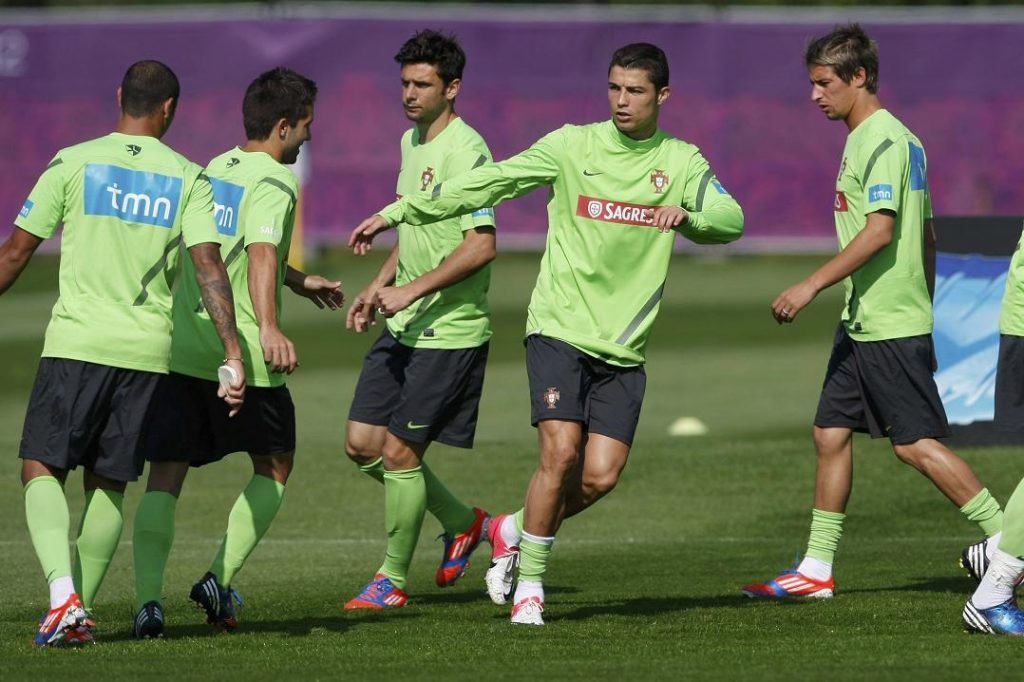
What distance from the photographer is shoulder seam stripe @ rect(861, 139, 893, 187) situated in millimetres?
7715

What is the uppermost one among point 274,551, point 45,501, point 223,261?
point 223,261

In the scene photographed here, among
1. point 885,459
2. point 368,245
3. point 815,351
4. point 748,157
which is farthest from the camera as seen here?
point 748,157

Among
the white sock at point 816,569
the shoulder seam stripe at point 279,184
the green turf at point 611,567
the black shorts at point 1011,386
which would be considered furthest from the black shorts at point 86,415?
the black shorts at point 1011,386

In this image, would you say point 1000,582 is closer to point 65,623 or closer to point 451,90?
point 451,90

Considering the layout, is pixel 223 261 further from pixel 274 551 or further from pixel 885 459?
pixel 885 459

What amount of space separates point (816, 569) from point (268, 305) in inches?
111

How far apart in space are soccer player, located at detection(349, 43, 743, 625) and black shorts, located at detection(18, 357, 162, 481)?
1.32 meters

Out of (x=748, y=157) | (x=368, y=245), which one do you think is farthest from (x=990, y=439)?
(x=748, y=157)

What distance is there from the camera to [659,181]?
7.42 meters

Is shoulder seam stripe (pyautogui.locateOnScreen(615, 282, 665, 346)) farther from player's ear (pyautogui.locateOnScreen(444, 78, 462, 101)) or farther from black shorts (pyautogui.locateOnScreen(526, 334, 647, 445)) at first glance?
player's ear (pyautogui.locateOnScreen(444, 78, 462, 101))

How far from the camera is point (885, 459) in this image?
12.4 metres

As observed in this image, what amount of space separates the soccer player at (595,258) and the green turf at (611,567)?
671 mm

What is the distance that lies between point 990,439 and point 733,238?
5.75m

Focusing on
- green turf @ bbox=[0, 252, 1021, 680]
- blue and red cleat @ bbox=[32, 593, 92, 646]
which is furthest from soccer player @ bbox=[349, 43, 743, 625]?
blue and red cleat @ bbox=[32, 593, 92, 646]
